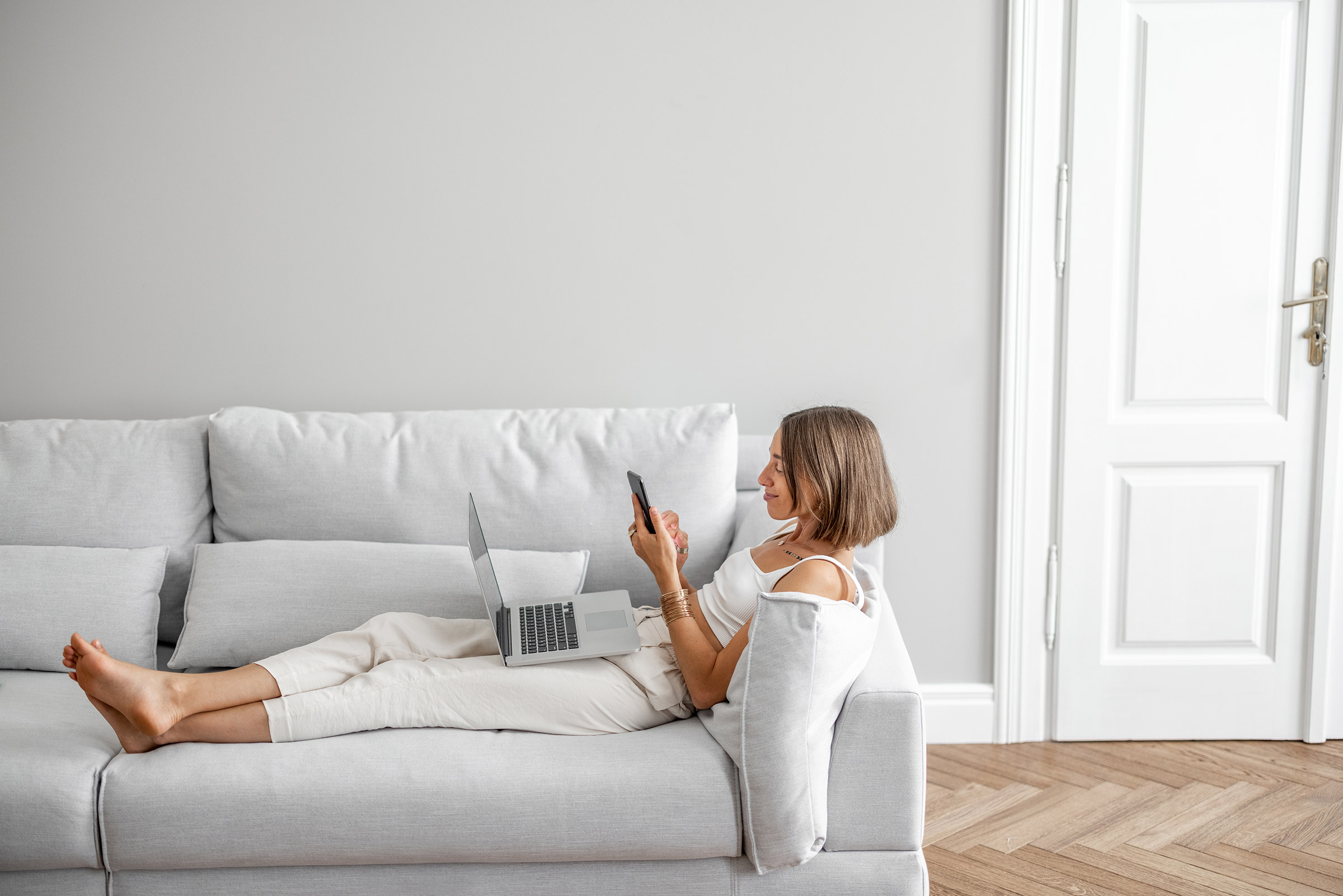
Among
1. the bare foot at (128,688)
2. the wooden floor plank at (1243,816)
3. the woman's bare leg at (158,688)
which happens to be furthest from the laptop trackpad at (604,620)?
the wooden floor plank at (1243,816)

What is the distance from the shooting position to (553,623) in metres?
1.61

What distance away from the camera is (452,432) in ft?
6.41

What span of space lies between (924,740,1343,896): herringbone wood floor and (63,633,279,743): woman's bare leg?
130 centimetres

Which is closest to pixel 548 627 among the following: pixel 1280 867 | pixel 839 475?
pixel 839 475

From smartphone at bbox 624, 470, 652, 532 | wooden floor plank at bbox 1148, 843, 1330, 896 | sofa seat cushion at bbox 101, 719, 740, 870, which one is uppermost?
smartphone at bbox 624, 470, 652, 532

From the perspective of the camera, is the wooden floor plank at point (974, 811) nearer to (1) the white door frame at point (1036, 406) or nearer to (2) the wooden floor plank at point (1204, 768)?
(1) the white door frame at point (1036, 406)

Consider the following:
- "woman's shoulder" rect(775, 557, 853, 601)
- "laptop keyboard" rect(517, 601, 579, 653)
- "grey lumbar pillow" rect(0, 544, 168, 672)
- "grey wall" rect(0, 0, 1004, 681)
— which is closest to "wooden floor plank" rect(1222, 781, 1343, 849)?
"grey wall" rect(0, 0, 1004, 681)

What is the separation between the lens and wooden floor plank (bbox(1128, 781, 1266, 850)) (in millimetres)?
1833

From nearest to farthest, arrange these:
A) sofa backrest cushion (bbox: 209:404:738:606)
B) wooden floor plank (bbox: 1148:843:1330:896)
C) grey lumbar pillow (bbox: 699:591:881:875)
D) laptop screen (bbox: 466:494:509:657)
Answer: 1. grey lumbar pillow (bbox: 699:591:881:875)
2. laptop screen (bbox: 466:494:509:657)
3. wooden floor plank (bbox: 1148:843:1330:896)
4. sofa backrest cushion (bbox: 209:404:738:606)

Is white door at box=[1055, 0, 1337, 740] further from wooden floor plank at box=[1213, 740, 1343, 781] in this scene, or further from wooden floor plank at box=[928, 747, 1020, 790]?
wooden floor plank at box=[928, 747, 1020, 790]

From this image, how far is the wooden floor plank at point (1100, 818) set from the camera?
1.84m

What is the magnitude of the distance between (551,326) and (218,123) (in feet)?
3.10

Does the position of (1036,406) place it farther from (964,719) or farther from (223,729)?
(223,729)

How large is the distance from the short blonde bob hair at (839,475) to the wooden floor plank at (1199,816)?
0.96 meters
